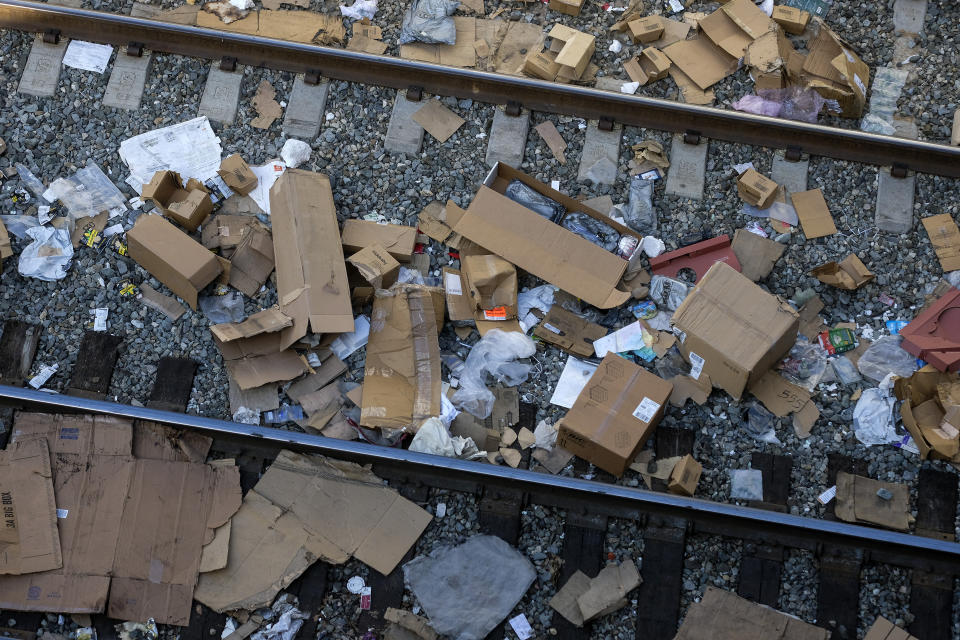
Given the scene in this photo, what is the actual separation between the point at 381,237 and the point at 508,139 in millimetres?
1108

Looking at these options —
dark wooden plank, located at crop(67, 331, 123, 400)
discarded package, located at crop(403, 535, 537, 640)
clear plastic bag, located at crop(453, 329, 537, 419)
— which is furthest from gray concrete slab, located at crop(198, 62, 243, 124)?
discarded package, located at crop(403, 535, 537, 640)

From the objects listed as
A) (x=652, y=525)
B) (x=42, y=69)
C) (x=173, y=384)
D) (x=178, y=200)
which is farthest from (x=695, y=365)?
(x=42, y=69)

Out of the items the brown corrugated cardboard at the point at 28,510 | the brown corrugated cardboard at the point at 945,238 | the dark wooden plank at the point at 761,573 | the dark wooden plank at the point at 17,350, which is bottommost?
the brown corrugated cardboard at the point at 28,510

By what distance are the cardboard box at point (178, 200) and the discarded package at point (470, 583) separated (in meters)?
2.60

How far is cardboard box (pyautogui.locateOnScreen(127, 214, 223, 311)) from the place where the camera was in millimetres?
5809

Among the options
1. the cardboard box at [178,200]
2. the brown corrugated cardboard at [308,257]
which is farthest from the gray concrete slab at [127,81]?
the brown corrugated cardboard at [308,257]

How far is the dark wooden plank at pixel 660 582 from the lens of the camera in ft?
16.7

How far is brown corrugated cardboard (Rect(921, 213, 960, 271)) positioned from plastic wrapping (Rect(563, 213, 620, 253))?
198 centimetres

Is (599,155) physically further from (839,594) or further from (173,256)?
(839,594)

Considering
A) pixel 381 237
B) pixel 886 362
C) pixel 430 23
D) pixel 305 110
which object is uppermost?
pixel 430 23

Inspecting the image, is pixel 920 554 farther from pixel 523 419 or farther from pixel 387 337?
pixel 387 337

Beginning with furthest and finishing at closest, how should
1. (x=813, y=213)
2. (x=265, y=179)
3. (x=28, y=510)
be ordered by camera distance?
(x=265, y=179) → (x=813, y=213) → (x=28, y=510)

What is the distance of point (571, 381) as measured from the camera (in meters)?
5.73

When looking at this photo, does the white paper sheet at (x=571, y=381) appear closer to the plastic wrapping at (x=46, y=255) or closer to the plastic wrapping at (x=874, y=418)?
the plastic wrapping at (x=874, y=418)
